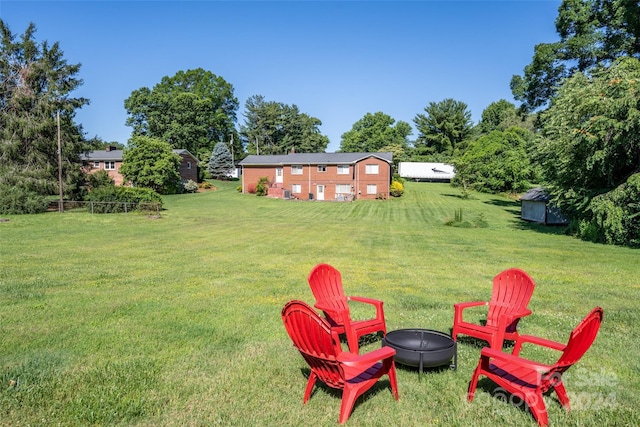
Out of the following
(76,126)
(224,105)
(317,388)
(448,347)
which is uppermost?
(224,105)

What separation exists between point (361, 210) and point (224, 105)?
51.6 meters

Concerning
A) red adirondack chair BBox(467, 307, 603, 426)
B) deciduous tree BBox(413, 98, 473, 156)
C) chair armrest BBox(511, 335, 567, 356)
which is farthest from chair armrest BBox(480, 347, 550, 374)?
deciduous tree BBox(413, 98, 473, 156)

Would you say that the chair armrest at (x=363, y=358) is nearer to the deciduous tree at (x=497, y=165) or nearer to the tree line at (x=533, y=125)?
the tree line at (x=533, y=125)

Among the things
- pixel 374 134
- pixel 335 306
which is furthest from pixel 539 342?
pixel 374 134

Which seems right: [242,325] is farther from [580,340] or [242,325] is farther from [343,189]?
[343,189]

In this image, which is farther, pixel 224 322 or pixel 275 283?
pixel 275 283

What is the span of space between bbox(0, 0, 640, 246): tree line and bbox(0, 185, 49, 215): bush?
0.27 feet

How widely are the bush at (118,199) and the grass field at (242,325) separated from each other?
11.4 metres

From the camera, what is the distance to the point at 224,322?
6.37m

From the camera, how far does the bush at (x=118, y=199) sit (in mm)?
27188

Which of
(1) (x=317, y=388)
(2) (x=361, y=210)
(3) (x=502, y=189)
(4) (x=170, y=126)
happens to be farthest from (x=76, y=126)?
(3) (x=502, y=189)

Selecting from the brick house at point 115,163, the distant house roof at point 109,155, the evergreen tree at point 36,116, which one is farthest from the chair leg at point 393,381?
the distant house roof at point 109,155

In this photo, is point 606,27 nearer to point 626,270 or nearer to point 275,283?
point 626,270

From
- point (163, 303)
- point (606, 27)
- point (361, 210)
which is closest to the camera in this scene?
point (163, 303)
